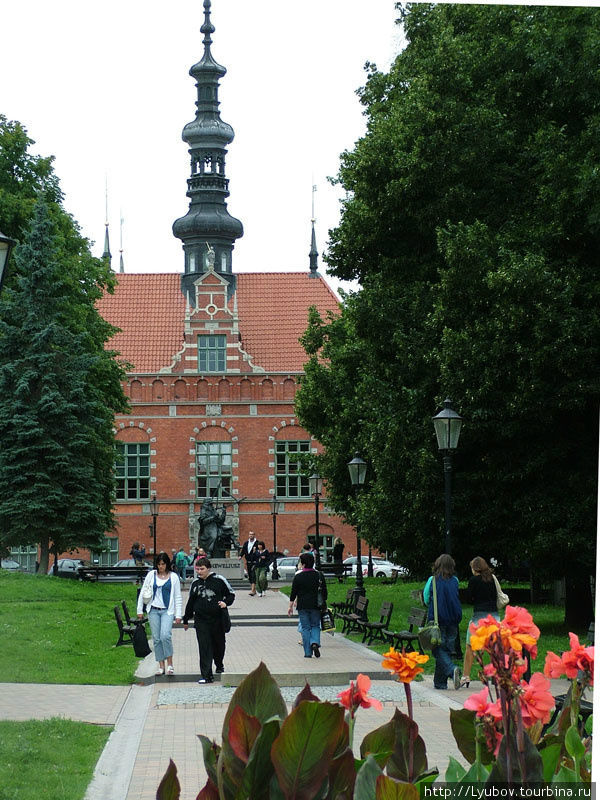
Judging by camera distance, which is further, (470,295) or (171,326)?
(171,326)

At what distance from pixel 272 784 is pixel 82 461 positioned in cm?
2906

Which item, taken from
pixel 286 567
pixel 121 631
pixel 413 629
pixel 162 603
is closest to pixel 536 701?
pixel 162 603

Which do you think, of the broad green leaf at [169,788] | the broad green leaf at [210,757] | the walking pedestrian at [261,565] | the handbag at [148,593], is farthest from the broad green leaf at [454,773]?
the walking pedestrian at [261,565]

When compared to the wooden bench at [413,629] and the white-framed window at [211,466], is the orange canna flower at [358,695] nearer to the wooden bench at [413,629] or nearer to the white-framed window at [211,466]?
the wooden bench at [413,629]

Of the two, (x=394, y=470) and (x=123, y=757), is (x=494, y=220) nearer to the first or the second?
(x=394, y=470)

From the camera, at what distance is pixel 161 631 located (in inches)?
579

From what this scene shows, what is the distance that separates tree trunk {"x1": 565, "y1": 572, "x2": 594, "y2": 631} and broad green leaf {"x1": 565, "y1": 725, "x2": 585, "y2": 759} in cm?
1508

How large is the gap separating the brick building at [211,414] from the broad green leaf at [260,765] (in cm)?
4921

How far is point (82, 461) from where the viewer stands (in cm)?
3206

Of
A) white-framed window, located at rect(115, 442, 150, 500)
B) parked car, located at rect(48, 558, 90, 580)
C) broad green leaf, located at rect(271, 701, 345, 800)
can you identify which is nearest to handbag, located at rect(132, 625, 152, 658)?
broad green leaf, located at rect(271, 701, 345, 800)

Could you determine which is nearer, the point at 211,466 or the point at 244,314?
the point at 211,466

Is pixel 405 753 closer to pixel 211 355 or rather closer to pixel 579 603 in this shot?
pixel 579 603

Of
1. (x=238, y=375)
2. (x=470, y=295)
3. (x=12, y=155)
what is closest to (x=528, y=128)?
(x=470, y=295)

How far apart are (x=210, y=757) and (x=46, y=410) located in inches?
1111
